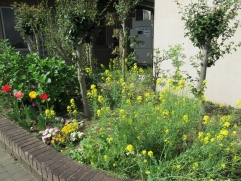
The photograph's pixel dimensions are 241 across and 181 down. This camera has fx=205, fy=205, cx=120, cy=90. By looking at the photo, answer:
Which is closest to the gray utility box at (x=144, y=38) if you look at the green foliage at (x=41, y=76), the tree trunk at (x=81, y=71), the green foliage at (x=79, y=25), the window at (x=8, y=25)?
the window at (x=8, y=25)

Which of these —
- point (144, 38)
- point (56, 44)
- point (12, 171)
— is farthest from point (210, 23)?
point (144, 38)

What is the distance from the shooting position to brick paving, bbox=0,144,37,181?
240 cm

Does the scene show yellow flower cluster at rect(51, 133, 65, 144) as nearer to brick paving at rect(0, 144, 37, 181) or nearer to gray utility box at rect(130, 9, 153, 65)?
brick paving at rect(0, 144, 37, 181)

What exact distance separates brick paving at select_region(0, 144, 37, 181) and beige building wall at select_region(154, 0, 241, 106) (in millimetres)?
3476

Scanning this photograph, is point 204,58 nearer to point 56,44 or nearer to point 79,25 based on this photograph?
point 79,25

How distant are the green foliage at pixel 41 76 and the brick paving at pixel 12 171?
3.62ft

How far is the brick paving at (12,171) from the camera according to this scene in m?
2.40

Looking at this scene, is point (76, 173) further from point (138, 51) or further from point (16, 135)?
point (138, 51)

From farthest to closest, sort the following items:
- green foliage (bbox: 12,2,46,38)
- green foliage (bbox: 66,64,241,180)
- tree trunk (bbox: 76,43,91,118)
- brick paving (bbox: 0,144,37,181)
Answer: green foliage (bbox: 12,2,46,38), tree trunk (bbox: 76,43,91,118), brick paving (bbox: 0,144,37,181), green foliage (bbox: 66,64,241,180)

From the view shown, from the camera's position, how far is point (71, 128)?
9.05 ft

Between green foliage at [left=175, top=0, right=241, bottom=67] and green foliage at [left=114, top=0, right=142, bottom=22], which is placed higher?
green foliage at [left=114, top=0, right=142, bottom=22]

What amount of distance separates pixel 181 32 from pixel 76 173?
3916 millimetres

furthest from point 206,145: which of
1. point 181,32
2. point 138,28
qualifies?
point 138,28

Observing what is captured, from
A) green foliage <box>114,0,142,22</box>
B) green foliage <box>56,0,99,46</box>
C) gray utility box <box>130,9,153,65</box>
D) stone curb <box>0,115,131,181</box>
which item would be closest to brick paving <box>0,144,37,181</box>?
stone curb <box>0,115,131,181</box>
